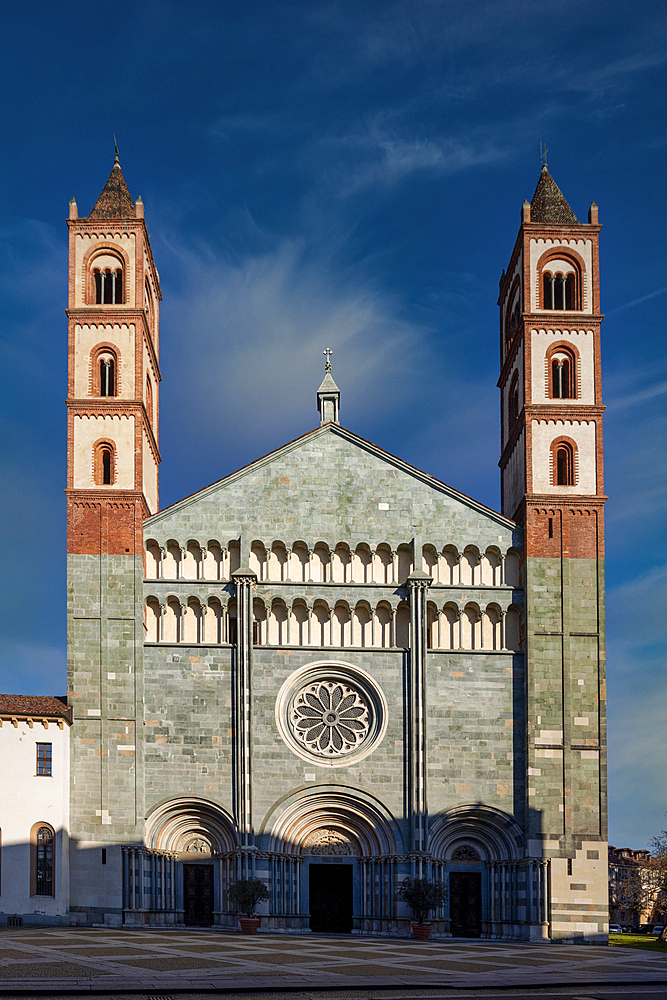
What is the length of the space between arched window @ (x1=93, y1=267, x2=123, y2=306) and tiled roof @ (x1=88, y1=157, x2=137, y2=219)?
2048mm

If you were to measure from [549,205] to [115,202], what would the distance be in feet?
53.2

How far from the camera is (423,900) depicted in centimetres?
3772

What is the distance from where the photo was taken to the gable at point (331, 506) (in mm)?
42062

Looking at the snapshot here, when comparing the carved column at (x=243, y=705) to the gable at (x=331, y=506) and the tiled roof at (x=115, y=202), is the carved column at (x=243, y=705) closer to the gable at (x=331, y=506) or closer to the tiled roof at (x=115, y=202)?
the gable at (x=331, y=506)

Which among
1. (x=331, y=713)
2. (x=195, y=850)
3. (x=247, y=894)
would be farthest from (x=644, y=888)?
(x=247, y=894)

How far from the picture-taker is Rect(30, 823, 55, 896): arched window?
38375 mm

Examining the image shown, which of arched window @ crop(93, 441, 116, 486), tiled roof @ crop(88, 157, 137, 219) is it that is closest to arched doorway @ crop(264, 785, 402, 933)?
arched window @ crop(93, 441, 116, 486)

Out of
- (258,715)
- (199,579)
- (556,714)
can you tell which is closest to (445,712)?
(556,714)

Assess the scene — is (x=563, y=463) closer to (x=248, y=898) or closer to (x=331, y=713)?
(x=331, y=713)

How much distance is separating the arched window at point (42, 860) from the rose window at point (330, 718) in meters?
8.55

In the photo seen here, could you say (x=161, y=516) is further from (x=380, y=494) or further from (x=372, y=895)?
(x=372, y=895)

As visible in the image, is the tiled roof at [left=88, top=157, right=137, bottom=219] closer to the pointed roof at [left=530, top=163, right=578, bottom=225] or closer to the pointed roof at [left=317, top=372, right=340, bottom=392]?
the pointed roof at [left=317, top=372, right=340, bottom=392]

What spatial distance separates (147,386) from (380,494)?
1001cm

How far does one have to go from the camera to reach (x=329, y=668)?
41156 millimetres
